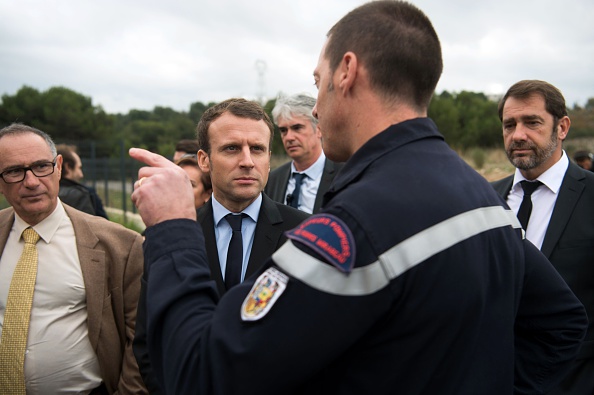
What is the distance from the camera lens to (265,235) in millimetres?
2510

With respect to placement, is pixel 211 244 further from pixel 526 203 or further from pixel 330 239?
pixel 526 203

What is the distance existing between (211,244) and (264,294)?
1394 mm

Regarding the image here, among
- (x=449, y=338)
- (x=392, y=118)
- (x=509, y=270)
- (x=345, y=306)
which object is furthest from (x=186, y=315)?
(x=509, y=270)

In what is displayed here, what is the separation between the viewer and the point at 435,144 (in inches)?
54.6

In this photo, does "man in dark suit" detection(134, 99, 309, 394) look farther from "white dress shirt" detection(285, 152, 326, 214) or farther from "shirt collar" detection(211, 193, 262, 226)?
"white dress shirt" detection(285, 152, 326, 214)

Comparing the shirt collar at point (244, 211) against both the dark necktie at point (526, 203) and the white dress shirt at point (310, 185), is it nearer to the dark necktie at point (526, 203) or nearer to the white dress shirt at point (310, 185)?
the dark necktie at point (526, 203)

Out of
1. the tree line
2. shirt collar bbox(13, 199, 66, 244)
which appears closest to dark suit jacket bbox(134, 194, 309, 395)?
shirt collar bbox(13, 199, 66, 244)

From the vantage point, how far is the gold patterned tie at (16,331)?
8.34 ft

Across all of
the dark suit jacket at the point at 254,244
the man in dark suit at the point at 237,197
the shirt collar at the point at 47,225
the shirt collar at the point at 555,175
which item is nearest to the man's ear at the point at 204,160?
the man in dark suit at the point at 237,197

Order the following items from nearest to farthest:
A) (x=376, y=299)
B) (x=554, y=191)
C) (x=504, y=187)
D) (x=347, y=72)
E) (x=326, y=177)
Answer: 1. (x=376, y=299)
2. (x=347, y=72)
3. (x=554, y=191)
4. (x=504, y=187)
5. (x=326, y=177)

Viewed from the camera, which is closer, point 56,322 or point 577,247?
point 56,322

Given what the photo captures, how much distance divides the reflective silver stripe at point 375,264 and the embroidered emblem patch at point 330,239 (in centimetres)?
2

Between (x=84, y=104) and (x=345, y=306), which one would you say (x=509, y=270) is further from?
(x=84, y=104)

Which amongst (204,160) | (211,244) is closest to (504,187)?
(204,160)
